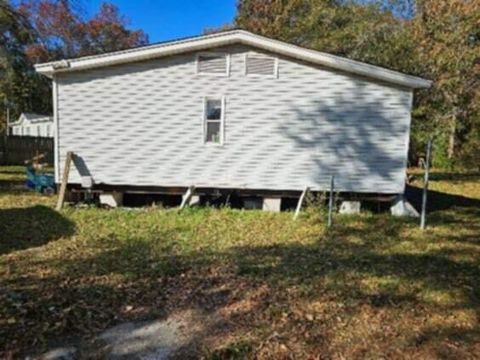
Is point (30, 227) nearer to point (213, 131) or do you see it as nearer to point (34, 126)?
point (213, 131)

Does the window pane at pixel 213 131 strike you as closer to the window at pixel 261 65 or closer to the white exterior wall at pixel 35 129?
the window at pixel 261 65

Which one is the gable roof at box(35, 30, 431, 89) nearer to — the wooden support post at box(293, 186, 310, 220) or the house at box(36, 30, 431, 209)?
the house at box(36, 30, 431, 209)

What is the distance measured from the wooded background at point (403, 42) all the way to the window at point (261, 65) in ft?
11.9

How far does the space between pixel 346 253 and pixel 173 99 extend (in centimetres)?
537

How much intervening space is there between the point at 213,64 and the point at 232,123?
1.38m

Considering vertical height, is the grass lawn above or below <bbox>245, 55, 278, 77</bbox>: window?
below

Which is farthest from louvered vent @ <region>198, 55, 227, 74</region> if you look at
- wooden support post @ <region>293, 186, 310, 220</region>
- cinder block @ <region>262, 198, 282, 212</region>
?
wooden support post @ <region>293, 186, 310, 220</region>

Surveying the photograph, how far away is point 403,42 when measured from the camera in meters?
15.6

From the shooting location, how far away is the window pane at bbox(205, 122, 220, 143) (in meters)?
10.0

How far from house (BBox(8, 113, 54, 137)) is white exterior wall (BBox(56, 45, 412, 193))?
837 inches

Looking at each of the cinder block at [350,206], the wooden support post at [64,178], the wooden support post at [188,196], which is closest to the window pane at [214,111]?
the wooden support post at [188,196]

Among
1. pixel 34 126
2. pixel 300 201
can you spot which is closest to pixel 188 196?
pixel 300 201

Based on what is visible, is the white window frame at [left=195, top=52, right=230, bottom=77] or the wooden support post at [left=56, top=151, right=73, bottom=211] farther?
the white window frame at [left=195, top=52, right=230, bottom=77]

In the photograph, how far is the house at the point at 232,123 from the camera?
977cm
